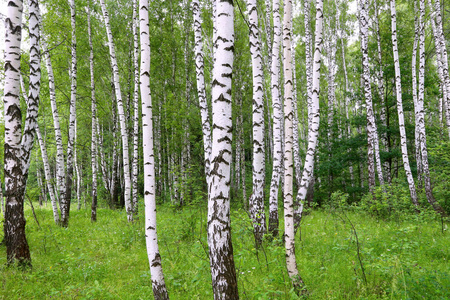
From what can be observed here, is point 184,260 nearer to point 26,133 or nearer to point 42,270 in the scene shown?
point 42,270

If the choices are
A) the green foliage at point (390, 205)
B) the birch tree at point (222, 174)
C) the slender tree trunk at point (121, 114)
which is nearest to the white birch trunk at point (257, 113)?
the birch tree at point (222, 174)

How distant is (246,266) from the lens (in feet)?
15.6

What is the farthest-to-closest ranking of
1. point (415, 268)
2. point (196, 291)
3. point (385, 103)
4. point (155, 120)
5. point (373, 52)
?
point (155, 120)
point (373, 52)
point (385, 103)
point (196, 291)
point (415, 268)

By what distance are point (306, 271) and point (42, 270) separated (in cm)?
524

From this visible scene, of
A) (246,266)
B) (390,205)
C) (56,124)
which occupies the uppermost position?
(56,124)

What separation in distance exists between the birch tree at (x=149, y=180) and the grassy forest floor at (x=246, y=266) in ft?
2.04

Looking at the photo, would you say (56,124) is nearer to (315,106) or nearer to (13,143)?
(13,143)

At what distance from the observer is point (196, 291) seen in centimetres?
421

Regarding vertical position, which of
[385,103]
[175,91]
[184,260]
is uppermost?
[175,91]

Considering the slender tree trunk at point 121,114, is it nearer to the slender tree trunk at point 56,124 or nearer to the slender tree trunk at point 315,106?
the slender tree trunk at point 56,124

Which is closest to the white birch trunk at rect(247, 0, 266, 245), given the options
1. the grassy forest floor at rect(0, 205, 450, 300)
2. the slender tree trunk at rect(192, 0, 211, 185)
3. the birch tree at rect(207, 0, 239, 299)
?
the grassy forest floor at rect(0, 205, 450, 300)

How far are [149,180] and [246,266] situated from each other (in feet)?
8.40

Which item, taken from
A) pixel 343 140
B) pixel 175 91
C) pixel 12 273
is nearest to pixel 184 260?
pixel 12 273

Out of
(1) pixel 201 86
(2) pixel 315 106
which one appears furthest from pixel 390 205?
(1) pixel 201 86
